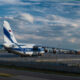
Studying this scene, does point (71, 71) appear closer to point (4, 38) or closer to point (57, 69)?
point (57, 69)

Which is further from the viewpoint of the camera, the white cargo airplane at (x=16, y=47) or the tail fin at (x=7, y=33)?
the tail fin at (x=7, y=33)

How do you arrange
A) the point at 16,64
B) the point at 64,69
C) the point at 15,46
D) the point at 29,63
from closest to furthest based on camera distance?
the point at 64,69, the point at 29,63, the point at 16,64, the point at 15,46

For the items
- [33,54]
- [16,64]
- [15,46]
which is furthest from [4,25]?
[16,64]

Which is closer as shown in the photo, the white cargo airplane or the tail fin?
the white cargo airplane

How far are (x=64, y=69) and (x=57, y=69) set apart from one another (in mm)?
1444

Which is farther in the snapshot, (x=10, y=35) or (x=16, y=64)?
(x=10, y=35)

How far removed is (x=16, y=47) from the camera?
72.6 meters

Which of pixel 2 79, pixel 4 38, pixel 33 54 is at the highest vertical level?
pixel 4 38

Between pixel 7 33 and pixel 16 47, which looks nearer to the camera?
pixel 16 47

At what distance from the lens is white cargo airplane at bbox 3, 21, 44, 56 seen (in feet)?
238

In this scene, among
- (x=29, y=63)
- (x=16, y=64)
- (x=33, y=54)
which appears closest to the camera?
(x=29, y=63)

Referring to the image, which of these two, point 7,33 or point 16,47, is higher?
point 7,33

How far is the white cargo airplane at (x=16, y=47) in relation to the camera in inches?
2857

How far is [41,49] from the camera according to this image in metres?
79.2
